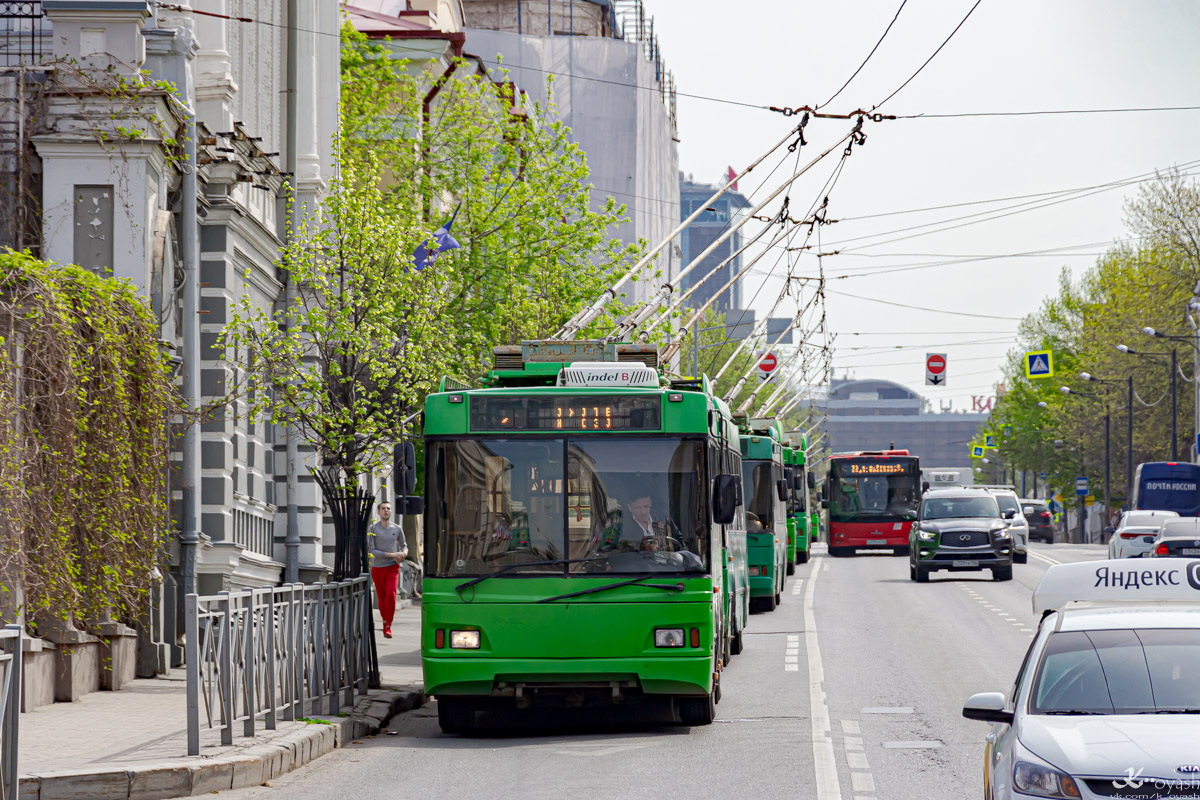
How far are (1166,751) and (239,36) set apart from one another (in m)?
20.2

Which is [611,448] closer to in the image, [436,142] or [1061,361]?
[436,142]

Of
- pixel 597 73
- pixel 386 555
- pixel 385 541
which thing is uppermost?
pixel 597 73

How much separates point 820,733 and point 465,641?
285cm

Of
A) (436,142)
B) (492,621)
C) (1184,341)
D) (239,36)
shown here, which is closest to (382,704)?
(492,621)

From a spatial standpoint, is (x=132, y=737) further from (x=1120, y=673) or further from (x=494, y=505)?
(x=1120, y=673)

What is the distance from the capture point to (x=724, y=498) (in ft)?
45.7

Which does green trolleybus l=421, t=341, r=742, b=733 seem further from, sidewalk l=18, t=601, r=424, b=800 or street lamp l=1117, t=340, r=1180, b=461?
street lamp l=1117, t=340, r=1180, b=461

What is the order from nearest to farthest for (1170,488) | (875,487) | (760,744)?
(760,744) < (875,487) < (1170,488)

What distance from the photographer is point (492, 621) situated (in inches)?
537

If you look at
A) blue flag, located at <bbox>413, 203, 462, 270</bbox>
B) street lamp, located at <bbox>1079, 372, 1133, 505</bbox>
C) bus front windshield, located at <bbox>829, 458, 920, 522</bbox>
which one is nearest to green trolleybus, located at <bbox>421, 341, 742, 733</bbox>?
blue flag, located at <bbox>413, 203, 462, 270</bbox>

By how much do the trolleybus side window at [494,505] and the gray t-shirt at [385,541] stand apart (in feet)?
27.0

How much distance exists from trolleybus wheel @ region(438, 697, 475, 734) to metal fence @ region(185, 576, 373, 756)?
904mm

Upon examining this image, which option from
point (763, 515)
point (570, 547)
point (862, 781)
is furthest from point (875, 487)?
point (862, 781)

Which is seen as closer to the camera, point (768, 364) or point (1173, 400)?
point (1173, 400)
